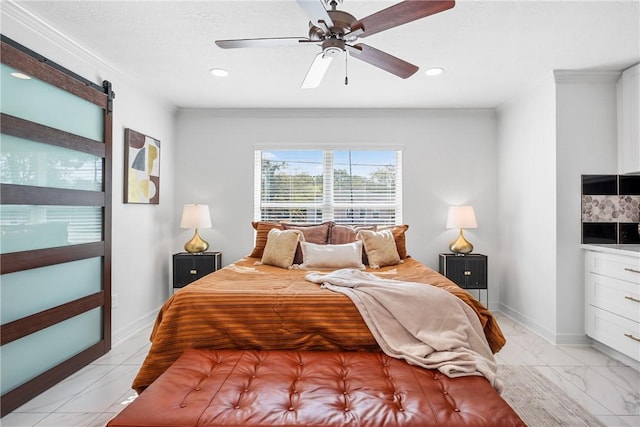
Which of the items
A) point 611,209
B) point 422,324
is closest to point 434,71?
point 611,209

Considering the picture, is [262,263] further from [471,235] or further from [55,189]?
[471,235]

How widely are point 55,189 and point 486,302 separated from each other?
442 centimetres

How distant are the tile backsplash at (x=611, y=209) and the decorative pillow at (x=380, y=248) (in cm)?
171

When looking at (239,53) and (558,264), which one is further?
(558,264)

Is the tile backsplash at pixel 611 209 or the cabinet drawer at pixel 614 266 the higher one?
the tile backsplash at pixel 611 209

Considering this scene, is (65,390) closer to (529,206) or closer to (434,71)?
(434,71)

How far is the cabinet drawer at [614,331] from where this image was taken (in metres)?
2.55

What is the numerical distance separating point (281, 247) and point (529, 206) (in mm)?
2573

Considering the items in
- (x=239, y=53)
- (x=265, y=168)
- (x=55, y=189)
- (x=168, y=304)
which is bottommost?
(x=168, y=304)

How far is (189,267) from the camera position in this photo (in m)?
3.89

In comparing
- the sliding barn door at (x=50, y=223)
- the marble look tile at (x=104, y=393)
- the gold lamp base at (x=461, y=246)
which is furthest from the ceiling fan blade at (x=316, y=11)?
the gold lamp base at (x=461, y=246)

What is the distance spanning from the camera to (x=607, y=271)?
9.32 ft

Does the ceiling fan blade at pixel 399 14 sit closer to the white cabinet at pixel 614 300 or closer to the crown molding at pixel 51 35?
the crown molding at pixel 51 35

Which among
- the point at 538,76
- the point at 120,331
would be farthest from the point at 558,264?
the point at 120,331
